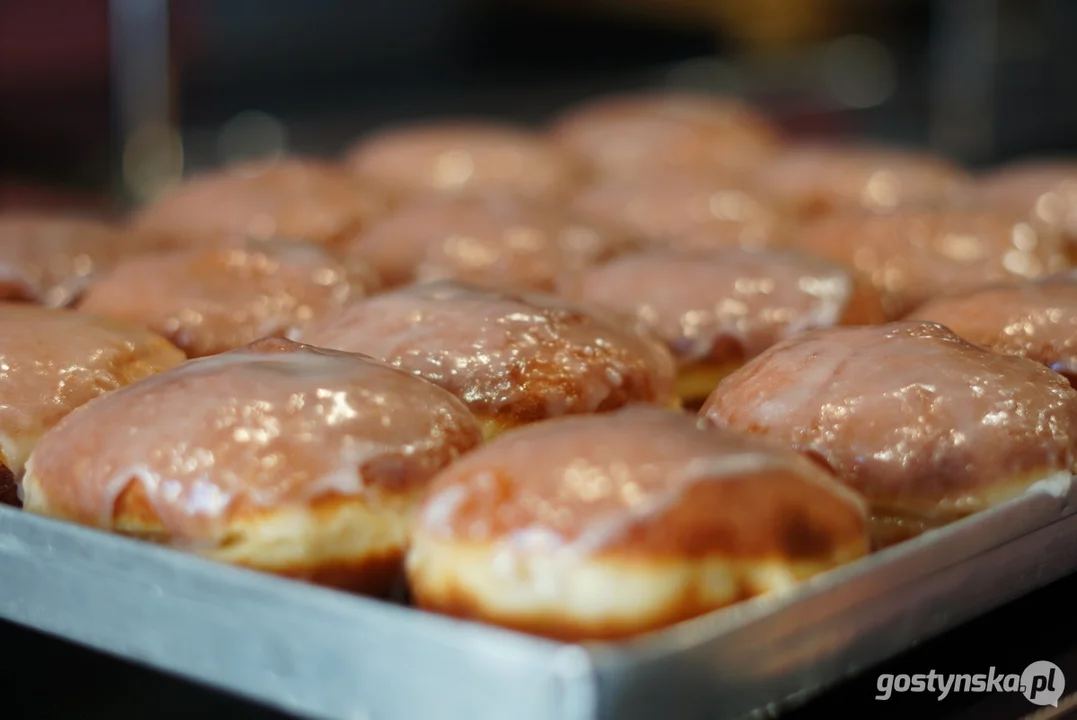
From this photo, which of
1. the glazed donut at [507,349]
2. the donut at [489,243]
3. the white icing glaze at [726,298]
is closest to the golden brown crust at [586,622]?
the glazed donut at [507,349]

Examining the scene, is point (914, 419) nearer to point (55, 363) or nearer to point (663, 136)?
point (55, 363)

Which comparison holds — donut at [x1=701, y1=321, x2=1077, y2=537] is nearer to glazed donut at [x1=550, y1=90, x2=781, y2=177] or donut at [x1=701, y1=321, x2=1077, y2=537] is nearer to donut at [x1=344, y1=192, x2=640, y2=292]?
donut at [x1=344, y1=192, x2=640, y2=292]

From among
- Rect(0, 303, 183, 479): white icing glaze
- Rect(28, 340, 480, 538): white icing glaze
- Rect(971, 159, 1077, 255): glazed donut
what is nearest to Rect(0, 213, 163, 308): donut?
Rect(0, 303, 183, 479): white icing glaze

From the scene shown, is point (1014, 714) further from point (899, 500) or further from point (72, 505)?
point (72, 505)

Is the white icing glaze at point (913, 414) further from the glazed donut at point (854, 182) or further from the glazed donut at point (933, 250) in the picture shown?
the glazed donut at point (854, 182)

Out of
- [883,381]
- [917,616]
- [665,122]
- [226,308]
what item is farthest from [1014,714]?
[665,122]

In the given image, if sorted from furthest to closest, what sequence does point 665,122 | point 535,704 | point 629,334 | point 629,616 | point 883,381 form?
point 665,122 → point 629,334 → point 883,381 → point 629,616 → point 535,704
